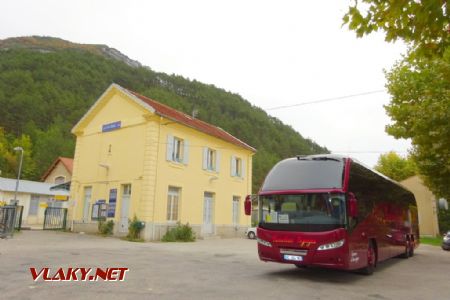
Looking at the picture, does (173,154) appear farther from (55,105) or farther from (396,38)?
(55,105)

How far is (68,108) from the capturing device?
62.7 meters

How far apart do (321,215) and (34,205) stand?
3496 cm

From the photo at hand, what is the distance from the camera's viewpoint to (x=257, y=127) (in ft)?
184

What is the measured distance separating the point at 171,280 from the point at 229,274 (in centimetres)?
168

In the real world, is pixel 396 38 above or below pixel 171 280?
above

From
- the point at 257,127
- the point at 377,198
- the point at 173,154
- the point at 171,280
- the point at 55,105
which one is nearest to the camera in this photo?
the point at 171,280

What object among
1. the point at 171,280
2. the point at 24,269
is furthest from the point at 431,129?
the point at 24,269

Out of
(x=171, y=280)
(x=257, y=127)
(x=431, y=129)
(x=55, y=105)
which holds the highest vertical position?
(x=55, y=105)

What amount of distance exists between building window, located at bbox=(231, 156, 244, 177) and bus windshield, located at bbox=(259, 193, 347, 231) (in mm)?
17310

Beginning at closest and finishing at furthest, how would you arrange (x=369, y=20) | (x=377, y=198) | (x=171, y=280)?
(x=369, y=20) < (x=171, y=280) < (x=377, y=198)

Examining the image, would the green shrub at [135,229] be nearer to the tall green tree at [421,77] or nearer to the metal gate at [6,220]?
the metal gate at [6,220]

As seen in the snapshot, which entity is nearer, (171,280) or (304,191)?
(171,280)

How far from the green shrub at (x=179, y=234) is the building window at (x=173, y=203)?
25.2 inches

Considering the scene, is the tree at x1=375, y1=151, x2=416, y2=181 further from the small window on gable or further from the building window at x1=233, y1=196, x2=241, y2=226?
the building window at x1=233, y1=196, x2=241, y2=226
